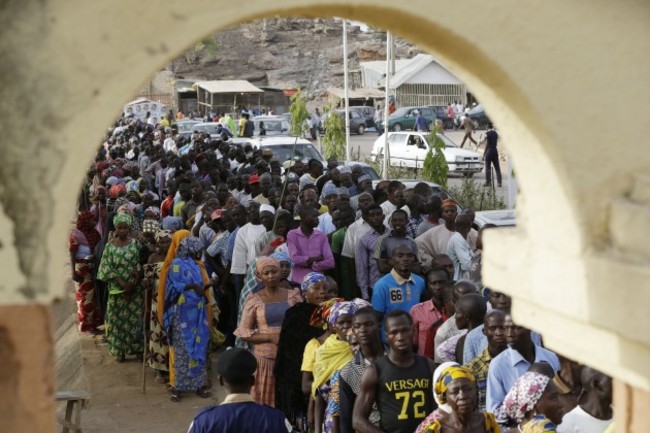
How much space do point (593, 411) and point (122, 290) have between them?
6.36 metres

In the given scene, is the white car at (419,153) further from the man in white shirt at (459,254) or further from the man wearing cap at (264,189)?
the man in white shirt at (459,254)

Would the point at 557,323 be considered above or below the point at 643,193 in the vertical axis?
below

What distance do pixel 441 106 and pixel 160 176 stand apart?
25727 mm

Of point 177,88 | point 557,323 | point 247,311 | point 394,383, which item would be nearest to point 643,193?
point 557,323

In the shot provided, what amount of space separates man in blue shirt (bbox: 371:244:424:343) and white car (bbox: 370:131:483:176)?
16.3m

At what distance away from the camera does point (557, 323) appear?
3.56 m

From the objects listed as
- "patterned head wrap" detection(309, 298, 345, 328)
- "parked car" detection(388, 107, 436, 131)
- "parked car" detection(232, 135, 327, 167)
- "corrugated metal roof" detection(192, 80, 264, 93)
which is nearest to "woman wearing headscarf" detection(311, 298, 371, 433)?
"patterned head wrap" detection(309, 298, 345, 328)

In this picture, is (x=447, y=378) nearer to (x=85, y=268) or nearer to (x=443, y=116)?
(x=85, y=268)

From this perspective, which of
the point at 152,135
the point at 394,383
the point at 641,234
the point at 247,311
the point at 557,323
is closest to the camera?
the point at 641,234

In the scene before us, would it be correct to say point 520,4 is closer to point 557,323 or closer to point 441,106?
point 557,323

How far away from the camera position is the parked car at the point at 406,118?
134 ft

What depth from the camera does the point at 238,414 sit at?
5.76 m

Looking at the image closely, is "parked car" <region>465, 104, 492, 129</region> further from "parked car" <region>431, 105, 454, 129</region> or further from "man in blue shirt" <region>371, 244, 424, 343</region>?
"man in blue shirt" <region>371, 244, 424, 343</region>

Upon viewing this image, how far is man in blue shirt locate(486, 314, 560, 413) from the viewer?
639cm
